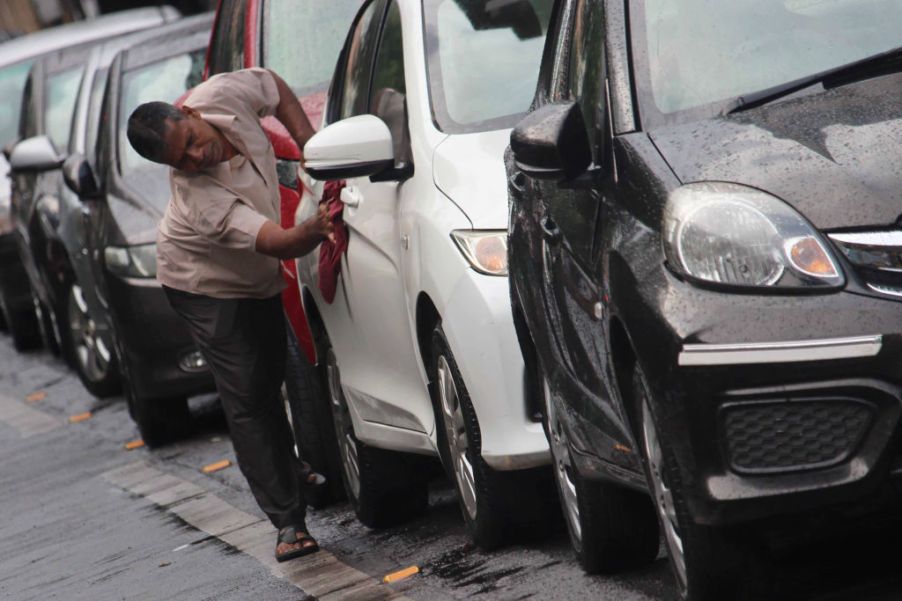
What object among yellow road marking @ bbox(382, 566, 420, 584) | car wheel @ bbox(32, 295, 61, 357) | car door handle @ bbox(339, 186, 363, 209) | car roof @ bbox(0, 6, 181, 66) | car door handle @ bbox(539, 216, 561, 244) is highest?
car door handle @ bbox(539, 216, 561, 244)

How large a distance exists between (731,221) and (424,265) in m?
2.11

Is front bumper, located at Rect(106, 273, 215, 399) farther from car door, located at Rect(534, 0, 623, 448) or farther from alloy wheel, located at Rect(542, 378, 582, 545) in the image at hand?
car door, located at Rect(534, 0, 623, 448)

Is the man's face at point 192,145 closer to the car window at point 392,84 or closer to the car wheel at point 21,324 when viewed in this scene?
the car window at point 392,84

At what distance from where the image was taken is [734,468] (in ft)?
13.8

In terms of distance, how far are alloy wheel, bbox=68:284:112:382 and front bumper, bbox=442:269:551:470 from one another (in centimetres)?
761

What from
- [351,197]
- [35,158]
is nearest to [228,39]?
[351,197]

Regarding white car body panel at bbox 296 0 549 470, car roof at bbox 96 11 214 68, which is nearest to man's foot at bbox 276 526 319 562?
white car body panel at bbox 296 0 549 470

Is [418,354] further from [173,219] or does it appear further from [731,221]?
[731,221]

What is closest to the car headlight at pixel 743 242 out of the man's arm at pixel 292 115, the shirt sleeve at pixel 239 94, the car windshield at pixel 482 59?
the car windshield at pixel 482 59

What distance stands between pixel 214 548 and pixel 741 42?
12.1 ft

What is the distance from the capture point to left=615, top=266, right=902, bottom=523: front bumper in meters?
4.09

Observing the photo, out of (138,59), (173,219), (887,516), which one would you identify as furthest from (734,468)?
(138,59)

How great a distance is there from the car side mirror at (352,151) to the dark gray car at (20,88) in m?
10.5

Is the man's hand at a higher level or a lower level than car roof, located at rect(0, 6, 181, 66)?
→ higher
